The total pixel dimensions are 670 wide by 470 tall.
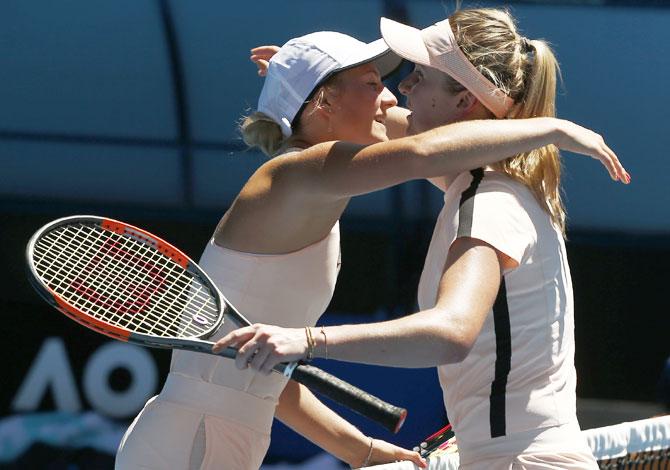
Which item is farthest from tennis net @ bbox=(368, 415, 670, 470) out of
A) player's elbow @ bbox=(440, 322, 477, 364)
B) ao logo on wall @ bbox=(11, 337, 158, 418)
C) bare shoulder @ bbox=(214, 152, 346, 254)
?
ao logo on wall @ bbox=(11, 337, 158, 418)

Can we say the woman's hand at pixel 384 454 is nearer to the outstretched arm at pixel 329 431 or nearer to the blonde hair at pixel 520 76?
the outstretched arm at pixel 329 431

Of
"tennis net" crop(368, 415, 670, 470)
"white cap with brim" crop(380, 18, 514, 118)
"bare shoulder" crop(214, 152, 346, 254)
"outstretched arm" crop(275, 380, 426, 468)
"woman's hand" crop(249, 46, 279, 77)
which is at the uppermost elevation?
"white cap with brim" crop(380, 18, 514, 118)

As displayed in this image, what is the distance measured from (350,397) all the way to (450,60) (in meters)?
0.56

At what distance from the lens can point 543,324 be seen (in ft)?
7.17

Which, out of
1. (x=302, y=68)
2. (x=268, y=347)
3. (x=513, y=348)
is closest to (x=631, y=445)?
(x=513, y=348)

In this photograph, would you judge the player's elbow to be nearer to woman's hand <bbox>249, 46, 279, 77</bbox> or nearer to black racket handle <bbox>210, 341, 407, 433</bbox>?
black racket handle <bbox>210, 341, 407, 433</bbox>

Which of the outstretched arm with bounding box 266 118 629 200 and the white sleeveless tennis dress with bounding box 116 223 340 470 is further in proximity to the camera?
the white sleeveless tennis dress with bounding box 116 223 340 470

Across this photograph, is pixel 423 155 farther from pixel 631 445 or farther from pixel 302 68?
pixel 631 445

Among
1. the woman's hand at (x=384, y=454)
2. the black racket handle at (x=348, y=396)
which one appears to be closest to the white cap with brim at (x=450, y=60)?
the black racket handle at (x=348, y=396)

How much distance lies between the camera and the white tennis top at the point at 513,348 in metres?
2.15

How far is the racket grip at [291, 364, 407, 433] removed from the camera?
2.18m

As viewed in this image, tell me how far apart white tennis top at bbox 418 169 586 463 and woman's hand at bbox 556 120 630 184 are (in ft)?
0.36

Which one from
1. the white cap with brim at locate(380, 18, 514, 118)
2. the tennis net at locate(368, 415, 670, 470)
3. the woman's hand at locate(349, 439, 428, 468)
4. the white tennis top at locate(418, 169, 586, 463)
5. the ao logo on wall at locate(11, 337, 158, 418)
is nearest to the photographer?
the white tennis top at locate(418, 169, 586, 463)

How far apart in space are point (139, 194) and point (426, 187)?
1013 millimetres
